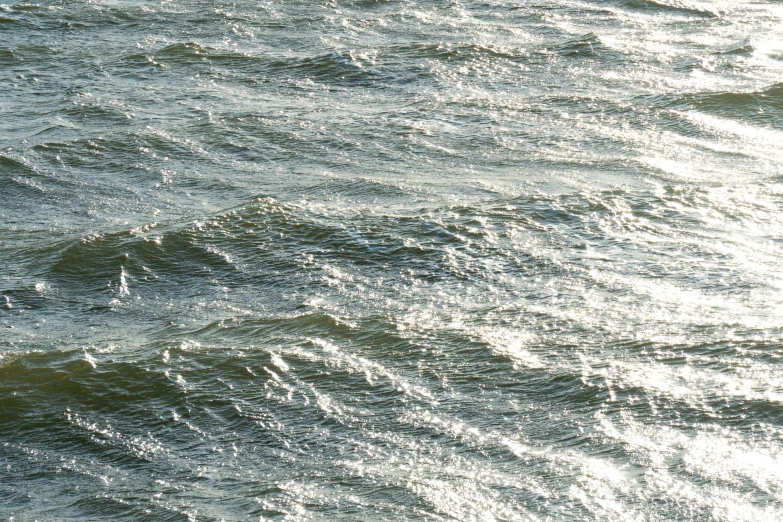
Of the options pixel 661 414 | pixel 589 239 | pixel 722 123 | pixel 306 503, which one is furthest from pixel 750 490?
pixel 722 123

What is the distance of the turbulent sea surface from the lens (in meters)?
5.10

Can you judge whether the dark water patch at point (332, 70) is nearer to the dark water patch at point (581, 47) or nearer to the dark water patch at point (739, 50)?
the dark water patch at point (581, 47)

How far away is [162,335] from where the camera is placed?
6.44m

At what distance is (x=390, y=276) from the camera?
23.6 ft

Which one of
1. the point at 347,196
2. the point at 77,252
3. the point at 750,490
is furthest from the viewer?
the point at 347,196

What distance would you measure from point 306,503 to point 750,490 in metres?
1.97

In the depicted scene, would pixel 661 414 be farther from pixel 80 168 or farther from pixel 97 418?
pixel 80 168

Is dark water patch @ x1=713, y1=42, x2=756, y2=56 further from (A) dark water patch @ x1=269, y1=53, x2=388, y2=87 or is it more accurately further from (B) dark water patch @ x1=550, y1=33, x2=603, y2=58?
(A) dark water patch @ x1=269, y1=53, x2=388, y2=87

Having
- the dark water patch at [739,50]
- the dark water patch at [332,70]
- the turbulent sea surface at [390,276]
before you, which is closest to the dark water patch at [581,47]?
the turbulent sea surface at [390,276]

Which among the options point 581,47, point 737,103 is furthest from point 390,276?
point 581,47

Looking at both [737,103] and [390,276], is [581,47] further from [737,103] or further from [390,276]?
[390,276]

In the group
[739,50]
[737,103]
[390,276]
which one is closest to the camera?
[390,276]

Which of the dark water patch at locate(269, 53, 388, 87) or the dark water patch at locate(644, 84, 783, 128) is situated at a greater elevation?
the dark water patch at locate(644, 84, 783, 128)

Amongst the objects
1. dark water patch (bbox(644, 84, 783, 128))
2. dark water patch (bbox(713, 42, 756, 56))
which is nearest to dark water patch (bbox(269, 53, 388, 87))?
dark water patch (bbox(644, 84, 783, 128))
